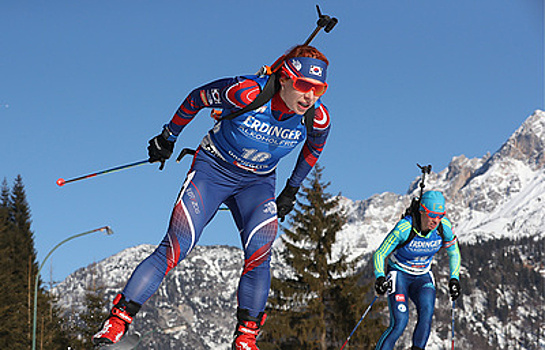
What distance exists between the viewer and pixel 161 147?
6.45m

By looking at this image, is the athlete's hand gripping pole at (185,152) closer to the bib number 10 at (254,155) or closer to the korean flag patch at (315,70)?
the bib number 10 at (254,155)

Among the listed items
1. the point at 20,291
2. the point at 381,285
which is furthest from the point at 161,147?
the point at 20,291

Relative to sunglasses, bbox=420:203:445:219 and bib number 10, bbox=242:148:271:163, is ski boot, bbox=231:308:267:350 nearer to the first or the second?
bib number 10, bbox=242:148:271:163

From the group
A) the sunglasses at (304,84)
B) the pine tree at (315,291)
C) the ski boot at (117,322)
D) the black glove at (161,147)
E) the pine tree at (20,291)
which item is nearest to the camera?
the ski boot at (117,322)

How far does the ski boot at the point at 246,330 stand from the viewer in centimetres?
581

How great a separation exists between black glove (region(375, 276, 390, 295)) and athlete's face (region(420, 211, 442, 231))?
0.98 metres

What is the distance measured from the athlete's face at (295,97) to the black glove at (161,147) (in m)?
1.14

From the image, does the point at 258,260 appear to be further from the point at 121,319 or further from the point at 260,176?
the point at 121,319

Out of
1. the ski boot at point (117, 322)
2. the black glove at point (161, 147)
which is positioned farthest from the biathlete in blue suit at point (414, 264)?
the ski boot at point (117, 322)

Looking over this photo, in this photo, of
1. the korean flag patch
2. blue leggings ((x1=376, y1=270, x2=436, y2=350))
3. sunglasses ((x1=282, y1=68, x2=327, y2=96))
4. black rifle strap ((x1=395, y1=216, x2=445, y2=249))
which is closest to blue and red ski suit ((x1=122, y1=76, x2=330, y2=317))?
sunglasses ((x1=282, y1=68, x2=327, y2=96))

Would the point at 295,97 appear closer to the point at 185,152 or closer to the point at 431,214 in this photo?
the point at 185,152

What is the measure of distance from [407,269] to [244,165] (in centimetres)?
542

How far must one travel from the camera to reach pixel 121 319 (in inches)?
215

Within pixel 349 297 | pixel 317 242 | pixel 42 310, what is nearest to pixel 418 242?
pixel 349 297
